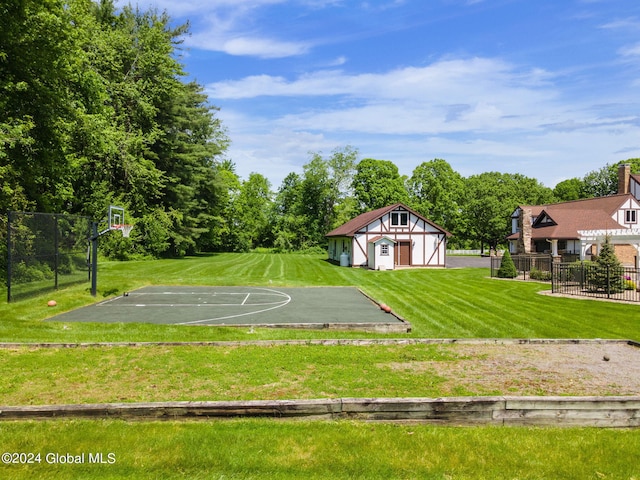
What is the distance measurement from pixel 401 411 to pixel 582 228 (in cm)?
3709

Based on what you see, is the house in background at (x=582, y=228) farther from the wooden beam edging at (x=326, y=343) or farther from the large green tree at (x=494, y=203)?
the wooden beam edging at (x=326, y=343)

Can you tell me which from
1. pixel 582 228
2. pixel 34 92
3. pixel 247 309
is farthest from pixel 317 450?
pixel 582 228

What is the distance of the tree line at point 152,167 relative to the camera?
2214 centimetres

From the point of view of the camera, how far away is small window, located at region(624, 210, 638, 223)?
137ft

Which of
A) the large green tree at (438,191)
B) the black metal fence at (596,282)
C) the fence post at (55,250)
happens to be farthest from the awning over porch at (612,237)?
the large green tree at (438,191)

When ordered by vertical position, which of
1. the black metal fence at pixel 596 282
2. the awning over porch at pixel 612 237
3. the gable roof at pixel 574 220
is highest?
the gable roof at pixel 574 220

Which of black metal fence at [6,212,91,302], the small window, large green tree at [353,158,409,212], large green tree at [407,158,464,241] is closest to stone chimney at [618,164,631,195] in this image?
the small window

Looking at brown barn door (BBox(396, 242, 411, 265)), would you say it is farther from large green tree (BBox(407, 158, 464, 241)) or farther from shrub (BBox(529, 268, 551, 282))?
large green tree (BBox(407, 158, 464, 241))

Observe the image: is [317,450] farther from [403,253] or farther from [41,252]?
[403,253]

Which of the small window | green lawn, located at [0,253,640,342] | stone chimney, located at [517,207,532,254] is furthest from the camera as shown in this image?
the small window

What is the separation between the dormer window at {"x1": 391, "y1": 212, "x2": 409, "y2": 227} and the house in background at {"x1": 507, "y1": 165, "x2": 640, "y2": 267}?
29.9 ft

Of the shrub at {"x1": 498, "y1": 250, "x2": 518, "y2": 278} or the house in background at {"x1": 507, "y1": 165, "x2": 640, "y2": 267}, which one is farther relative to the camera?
the house in background at {"x1": 507, "y1": 165, "x2": 640, "y2": 267}

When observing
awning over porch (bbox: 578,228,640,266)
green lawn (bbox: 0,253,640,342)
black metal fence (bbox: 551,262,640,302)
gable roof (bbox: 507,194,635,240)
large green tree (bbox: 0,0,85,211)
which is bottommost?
green lawn (bbox: 0,253,640,342)

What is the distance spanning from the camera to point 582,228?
122 ft
